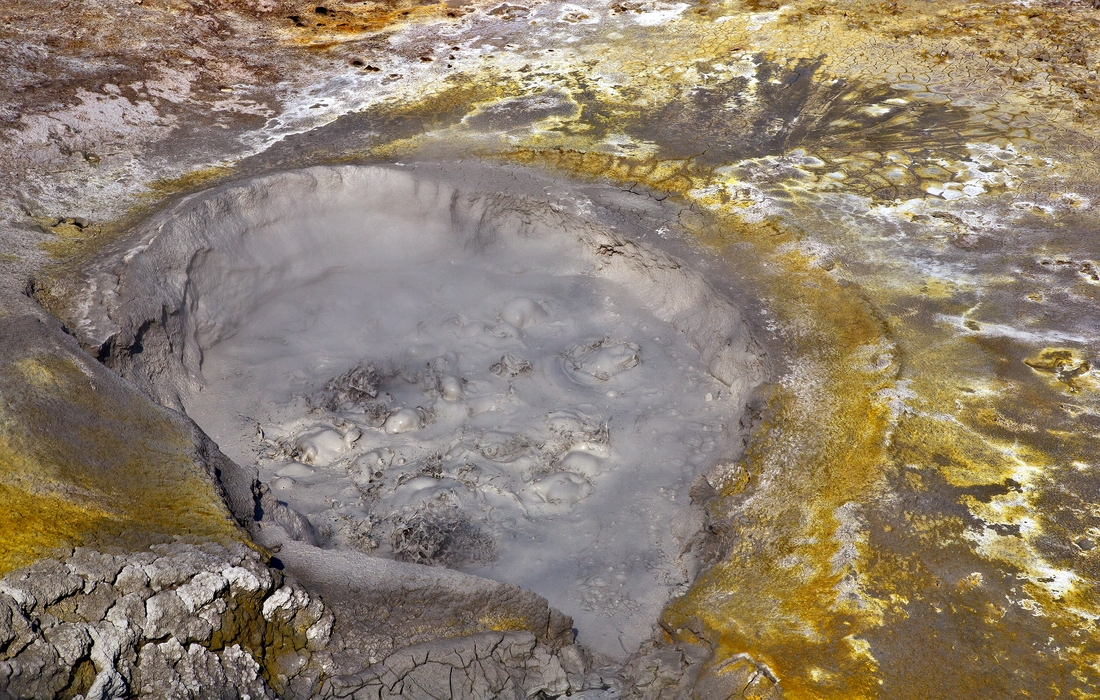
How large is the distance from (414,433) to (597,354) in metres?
1.06

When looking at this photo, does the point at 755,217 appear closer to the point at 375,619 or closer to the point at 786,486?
the point at 786,486

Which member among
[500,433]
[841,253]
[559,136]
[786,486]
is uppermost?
[559,136]

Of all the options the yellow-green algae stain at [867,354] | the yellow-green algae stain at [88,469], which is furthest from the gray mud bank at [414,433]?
the yellow-green algae stain at [867,354]

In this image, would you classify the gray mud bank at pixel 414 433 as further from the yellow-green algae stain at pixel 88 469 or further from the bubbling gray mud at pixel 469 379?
the yellow-green algae stain at pixel 88 469

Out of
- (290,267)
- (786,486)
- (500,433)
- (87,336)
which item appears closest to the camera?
(786,486)

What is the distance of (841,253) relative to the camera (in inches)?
163

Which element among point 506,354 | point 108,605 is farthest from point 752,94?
point 108,605

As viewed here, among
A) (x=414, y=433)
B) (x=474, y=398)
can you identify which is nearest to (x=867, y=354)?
(x=474, y=398)

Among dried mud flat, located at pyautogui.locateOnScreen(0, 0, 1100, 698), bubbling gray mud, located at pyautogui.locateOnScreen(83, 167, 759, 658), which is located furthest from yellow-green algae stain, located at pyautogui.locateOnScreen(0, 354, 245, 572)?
bubbling gray mud, located at pyautogui.locateOnScreen(83, 167, 759, 658)

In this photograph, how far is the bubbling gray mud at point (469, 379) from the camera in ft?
11.0

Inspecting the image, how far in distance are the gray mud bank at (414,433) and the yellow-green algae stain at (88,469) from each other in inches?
5.0

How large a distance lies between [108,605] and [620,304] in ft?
10.1

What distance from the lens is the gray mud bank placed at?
226 centimetres

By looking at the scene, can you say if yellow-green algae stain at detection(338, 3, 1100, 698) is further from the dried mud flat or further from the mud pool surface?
the mud pool surface
